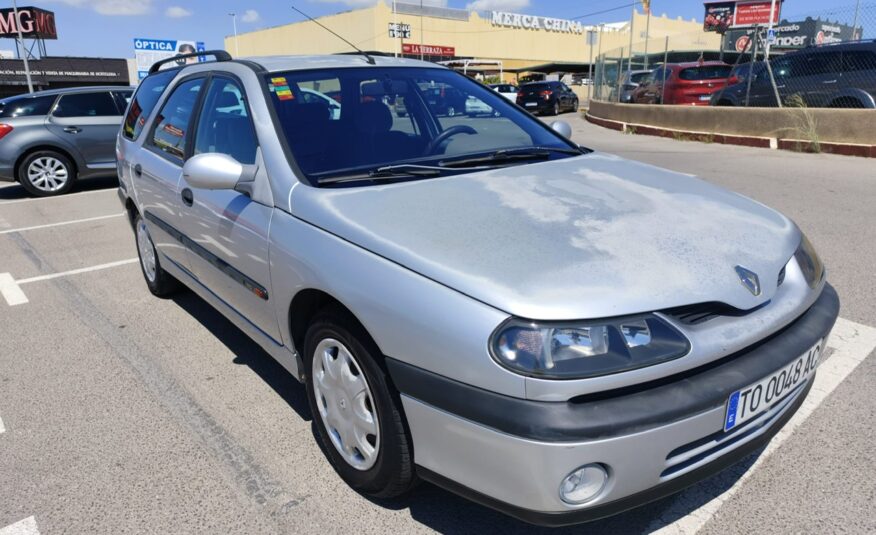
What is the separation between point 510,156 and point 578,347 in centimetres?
151

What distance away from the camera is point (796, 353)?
6.94 ft

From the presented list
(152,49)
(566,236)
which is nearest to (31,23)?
(152,49)

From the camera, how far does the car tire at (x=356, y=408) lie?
2.12 metres

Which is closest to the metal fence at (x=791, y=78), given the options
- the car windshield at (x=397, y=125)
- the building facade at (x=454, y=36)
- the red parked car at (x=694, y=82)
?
the red parked car at (x=694, y=82)

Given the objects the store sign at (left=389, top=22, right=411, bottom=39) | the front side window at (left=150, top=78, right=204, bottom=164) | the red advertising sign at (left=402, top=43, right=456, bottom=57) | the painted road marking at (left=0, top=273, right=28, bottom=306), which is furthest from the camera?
the red advertising sign at (left=402, top=43, right=456, bottom=57)

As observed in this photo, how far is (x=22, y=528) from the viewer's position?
236 cm

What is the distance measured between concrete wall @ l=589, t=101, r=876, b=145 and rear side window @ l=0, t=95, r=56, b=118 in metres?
12.0

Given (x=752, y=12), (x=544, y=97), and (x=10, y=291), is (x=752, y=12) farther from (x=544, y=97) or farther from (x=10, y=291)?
(x=10, y=291)

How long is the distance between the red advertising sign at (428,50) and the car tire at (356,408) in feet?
201

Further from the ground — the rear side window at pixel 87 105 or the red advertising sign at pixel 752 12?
the red advertising sign at pixel 752 12

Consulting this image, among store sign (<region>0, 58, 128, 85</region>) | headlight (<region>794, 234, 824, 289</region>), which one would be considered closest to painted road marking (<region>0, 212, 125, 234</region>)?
headlight (<region>794, 234, 824, 289</region>)

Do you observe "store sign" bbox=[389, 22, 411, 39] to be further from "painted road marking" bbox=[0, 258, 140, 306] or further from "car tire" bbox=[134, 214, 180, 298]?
"car tire" bbox=[134, 214, 180, 298]

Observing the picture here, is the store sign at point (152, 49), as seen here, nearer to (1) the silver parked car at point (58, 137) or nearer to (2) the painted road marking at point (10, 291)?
(1) the silver parked car at point (58, 137)

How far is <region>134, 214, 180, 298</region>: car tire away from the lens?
464 cm
